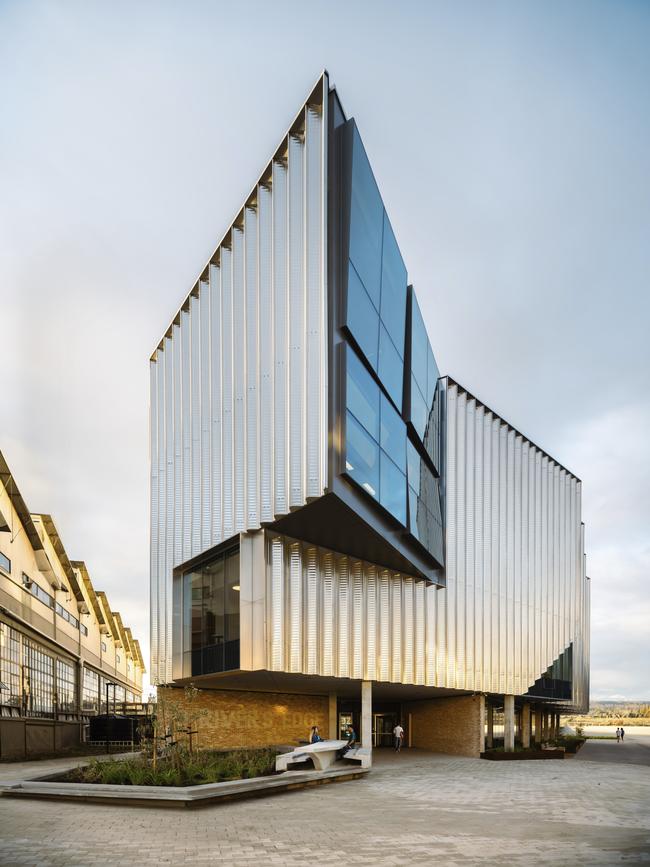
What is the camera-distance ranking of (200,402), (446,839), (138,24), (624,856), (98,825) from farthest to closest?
1. (200,402)
2. (138,24)
3. (98,825)
4. (446,839)
5. (624,856)

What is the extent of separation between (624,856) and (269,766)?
11.8 m

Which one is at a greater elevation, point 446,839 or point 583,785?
point 446,839

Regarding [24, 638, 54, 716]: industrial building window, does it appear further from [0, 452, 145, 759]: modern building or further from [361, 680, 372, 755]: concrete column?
[361, 680, 372, 755]: concrete column

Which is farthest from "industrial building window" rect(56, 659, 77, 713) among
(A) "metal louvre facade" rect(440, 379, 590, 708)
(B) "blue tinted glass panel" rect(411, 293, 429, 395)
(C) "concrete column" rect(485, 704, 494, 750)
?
(B) "blue tinted glass panel" rect(411, 293, 429, 395)

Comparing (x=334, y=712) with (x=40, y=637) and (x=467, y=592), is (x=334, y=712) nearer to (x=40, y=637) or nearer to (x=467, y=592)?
(x=467, y=592)

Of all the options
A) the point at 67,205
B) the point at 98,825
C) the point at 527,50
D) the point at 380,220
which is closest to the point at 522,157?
the point at 380,220

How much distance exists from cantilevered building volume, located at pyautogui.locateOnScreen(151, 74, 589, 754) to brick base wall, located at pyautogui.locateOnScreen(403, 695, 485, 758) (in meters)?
0.12

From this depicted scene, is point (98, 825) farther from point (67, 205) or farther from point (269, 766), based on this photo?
point (67, 205)

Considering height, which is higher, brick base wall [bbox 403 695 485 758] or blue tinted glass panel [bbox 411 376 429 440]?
blue tinted glass panel [bbox 411 376 429 440]

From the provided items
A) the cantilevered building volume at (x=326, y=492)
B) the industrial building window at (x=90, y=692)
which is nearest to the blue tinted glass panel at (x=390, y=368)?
the cantilevered building volume at (x=326, y=492)

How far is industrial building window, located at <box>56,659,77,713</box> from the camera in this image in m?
46.4

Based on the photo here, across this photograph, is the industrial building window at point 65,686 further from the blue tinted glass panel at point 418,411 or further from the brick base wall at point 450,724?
the blue tinted glass panel at point 418,411

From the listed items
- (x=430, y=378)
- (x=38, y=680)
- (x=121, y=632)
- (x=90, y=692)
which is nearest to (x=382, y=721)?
(x=38, y=680)

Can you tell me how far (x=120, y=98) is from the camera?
20.6m
